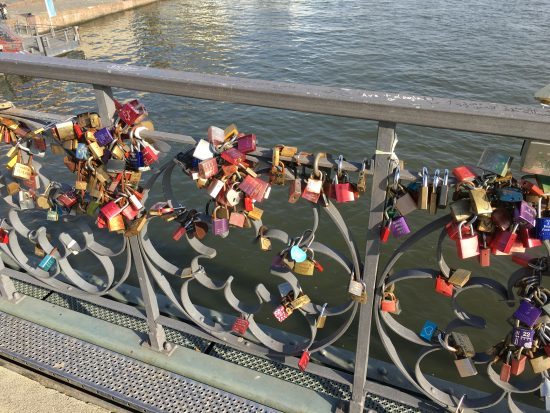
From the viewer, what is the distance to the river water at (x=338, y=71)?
22.4 ft

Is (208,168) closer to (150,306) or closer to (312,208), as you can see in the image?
(312,208)

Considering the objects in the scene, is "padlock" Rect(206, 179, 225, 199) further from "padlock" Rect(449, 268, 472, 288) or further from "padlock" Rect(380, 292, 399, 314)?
"padlock" Rect(449, 268, 472, 288)

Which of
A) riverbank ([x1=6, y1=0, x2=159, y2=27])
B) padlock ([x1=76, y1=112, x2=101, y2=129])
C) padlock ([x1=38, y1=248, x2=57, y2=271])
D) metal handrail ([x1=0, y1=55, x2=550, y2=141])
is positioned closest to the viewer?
metal handrail ([x1=0, y1=55, x2=550, y2=141])

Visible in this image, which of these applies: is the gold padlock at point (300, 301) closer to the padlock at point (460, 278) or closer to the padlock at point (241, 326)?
the padlock at point (241, 326)

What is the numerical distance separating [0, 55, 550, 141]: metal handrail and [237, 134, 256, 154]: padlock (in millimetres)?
160

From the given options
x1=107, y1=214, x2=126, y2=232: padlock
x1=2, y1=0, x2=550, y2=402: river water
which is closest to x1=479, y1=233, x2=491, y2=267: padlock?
x1=107, y1=214, x2=126, y2=232: padlock

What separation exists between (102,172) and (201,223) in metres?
0.54

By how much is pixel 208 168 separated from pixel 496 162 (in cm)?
106

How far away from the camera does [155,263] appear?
2.55 meters

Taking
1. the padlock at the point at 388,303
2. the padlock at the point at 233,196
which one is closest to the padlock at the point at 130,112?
the padlock at the point at 233,196

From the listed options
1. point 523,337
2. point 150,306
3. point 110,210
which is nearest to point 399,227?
point 523,337

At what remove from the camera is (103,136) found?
2.09 meters

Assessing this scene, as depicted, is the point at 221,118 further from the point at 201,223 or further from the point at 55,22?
the point at 55,22

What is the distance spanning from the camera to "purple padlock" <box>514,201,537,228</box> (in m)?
1.49
